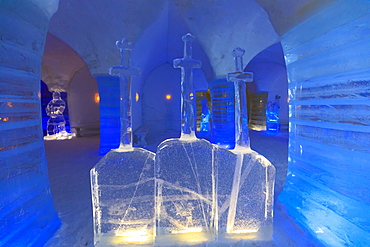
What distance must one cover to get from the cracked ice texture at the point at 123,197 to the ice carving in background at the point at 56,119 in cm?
740

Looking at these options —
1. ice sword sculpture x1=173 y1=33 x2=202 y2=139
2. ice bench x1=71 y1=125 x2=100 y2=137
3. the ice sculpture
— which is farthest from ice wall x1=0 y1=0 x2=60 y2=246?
the ice sculpture

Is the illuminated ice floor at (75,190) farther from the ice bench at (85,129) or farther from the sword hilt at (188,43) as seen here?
the ice bench at (85,129)

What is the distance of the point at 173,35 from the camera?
5629 mm

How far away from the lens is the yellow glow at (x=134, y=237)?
4.43 feet

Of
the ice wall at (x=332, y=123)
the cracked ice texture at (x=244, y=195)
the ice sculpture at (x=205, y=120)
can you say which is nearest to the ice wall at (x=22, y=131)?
the cracked ice texture at (x=244, y=195)

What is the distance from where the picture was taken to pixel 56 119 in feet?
26.0

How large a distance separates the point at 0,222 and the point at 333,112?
2373 mm

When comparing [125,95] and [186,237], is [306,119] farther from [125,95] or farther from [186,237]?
[125,95]

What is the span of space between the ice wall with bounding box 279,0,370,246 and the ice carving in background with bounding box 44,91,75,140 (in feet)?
26.8

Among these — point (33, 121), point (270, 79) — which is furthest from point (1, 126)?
point (270, 79)

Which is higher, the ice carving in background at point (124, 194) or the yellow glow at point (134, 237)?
the ice carving in background at point (124, 194)

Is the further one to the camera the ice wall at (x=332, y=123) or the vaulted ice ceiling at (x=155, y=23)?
the vaulted ice ceiling at (x=155, y=23)

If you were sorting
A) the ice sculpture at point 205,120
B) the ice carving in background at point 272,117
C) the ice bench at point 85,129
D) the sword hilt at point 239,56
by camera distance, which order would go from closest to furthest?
the sword hilt at point 239,56
the ice bench at point 85,129
the ice carving in background at point 272,117
the ice sculpture at point 205,120

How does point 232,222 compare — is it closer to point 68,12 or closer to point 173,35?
point 68,12
